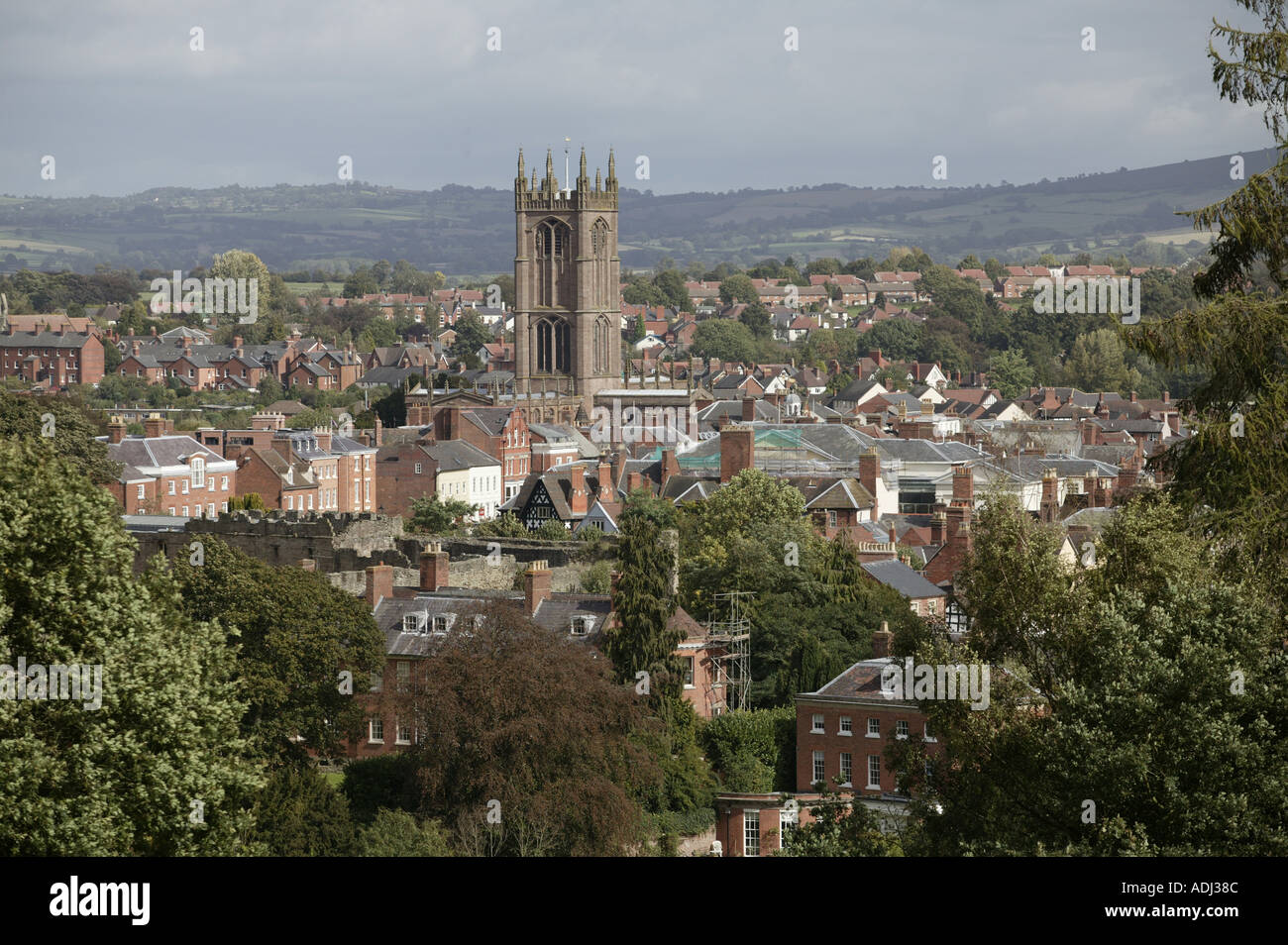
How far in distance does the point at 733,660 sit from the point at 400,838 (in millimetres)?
13745

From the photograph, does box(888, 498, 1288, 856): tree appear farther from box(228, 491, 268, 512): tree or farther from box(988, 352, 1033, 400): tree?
box(988, 352, 1033, 400): tree

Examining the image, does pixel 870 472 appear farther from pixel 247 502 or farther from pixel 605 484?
pixel 247 502

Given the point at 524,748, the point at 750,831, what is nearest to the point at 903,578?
the point at 750,831

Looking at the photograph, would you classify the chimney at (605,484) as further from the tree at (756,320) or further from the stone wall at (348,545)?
the tree at (756,320)

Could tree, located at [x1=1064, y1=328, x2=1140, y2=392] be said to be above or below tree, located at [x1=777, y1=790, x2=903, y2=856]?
above

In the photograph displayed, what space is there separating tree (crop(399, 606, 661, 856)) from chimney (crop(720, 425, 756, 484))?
30.9 m

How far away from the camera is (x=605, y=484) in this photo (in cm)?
6762

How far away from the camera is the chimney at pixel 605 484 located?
2537 inches

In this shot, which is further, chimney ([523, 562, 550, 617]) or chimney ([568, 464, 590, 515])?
chimney ([568, 464, 590, 515])

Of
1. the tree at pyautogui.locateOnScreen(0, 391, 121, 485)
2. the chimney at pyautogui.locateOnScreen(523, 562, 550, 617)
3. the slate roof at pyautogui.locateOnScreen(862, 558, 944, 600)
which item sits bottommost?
the slate roof at pyautogui.locateOnScreen(862, 558, 944, 600)

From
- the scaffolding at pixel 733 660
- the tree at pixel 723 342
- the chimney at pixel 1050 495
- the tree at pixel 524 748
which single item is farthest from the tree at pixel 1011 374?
the tree at pixel 524 748

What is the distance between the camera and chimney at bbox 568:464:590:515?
6731 cm

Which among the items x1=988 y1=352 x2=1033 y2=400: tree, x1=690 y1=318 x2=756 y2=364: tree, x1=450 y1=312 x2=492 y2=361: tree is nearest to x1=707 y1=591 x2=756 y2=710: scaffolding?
x1=988 y1=352 x2=1033 y2=400: tree

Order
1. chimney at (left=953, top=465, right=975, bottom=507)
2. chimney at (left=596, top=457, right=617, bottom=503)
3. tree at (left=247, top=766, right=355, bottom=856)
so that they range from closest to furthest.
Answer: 1. tree at (left=247, top=766, right=355, bottom=856)
2. chimney at (left=953, top=465, right=975, bottom=507)
3. chimney at (left=596, top=457, right=617, bottom=503)
